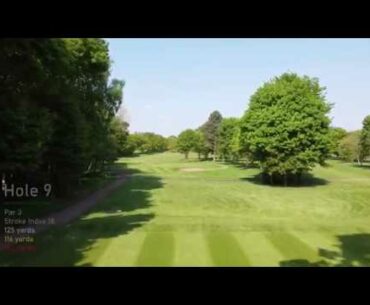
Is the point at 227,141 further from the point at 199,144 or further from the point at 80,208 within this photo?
the point at 80,208

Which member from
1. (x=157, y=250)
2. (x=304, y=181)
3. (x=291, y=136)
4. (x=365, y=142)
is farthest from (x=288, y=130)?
(x=157, y=250)

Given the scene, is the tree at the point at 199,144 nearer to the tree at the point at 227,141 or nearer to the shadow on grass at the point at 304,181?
the tree at the point at 227,141

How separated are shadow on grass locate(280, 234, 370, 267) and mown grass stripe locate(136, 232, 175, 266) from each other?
1.71 meters

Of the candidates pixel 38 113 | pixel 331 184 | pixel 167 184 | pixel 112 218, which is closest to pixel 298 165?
pixel 331 184

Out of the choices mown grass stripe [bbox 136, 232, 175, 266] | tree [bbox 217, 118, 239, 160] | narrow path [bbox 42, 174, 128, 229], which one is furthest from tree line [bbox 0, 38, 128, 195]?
tree [bbox 217, 118, 239, 160]

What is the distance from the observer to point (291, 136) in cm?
1753

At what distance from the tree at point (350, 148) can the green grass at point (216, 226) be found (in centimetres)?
236

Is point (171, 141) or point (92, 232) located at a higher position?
point (171, 141)

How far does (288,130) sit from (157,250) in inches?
399

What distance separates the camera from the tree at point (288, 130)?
1548 centimetres

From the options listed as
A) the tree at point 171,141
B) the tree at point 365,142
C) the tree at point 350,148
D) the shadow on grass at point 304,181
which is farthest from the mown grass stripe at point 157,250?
the tree at point 350,148
